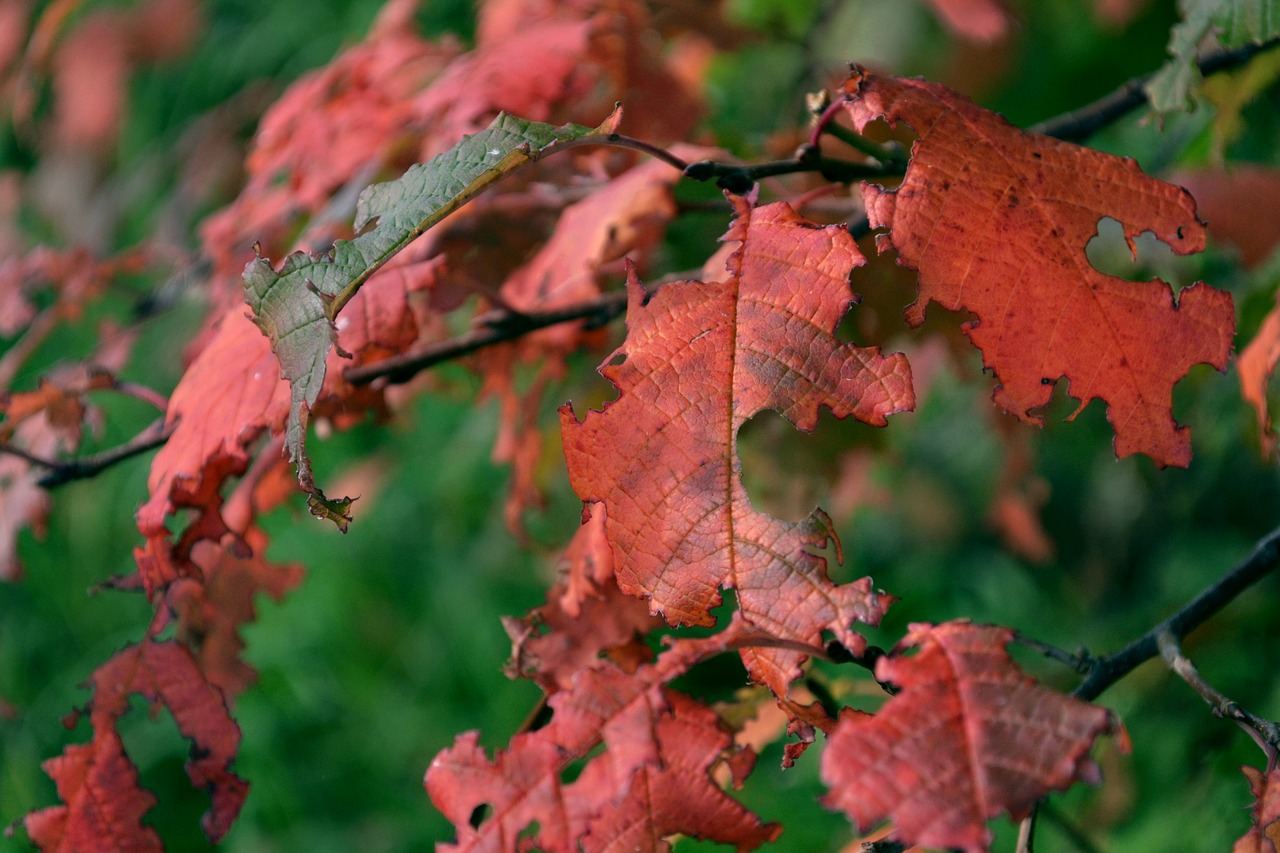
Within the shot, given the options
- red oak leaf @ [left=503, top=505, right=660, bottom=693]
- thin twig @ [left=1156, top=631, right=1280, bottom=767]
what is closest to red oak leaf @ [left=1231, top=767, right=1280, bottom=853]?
thin twig @ [left=1156, top=631, right=1280, bottom=767]

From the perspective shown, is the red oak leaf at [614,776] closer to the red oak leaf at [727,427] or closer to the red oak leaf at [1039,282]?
the red oak leaf at [727,427]

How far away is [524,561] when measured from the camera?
2.06 metres

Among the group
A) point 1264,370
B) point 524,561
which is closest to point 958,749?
point 1264,370

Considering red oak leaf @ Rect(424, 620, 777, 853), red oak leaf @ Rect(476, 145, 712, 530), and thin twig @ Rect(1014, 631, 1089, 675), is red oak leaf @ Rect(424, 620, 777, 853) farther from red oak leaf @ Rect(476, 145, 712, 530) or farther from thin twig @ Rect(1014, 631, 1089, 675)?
red oak leaf @ Rect(476, 145, 712, 530)

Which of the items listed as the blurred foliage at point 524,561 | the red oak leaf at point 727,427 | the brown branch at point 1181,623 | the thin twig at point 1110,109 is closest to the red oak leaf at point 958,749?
the red oak leaf at point 727,427

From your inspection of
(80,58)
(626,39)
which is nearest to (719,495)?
(626,39)

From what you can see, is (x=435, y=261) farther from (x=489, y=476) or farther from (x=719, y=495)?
(x=489, y=476)

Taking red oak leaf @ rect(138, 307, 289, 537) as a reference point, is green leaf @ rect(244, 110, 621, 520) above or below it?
above

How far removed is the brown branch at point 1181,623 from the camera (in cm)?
59

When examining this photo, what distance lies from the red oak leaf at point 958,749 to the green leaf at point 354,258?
24cm

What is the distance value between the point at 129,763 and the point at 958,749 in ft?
1.61

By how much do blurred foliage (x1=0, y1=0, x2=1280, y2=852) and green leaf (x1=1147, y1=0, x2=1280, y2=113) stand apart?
0.90 metres

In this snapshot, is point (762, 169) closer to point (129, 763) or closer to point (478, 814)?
point (478, 814)

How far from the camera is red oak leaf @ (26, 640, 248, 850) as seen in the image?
65 cm
